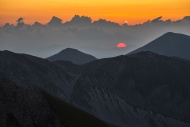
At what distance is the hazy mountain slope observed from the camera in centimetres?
8050

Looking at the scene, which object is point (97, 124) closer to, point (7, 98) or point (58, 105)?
point (58, 105)

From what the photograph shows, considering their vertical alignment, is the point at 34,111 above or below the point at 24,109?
below

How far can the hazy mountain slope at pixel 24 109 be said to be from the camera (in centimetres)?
8050

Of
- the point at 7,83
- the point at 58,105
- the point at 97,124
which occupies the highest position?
the point at 7,83

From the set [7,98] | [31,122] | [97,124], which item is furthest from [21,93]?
[97,124]

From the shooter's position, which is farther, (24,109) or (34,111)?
(34,111)

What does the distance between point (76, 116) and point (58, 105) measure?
545 cm

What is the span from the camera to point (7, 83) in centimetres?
9500

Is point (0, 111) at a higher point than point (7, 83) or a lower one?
lower

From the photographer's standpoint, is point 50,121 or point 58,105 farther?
point 58,105

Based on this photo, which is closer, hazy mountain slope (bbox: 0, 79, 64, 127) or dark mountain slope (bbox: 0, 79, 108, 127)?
hazy mountain slope (bbox: 0, 79, 64, 127)

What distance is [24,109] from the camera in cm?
8519

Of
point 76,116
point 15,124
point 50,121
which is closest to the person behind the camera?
point 15,124

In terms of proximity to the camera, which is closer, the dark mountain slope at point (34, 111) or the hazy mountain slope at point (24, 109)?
the hazy mountain slope at point (24, 109)
